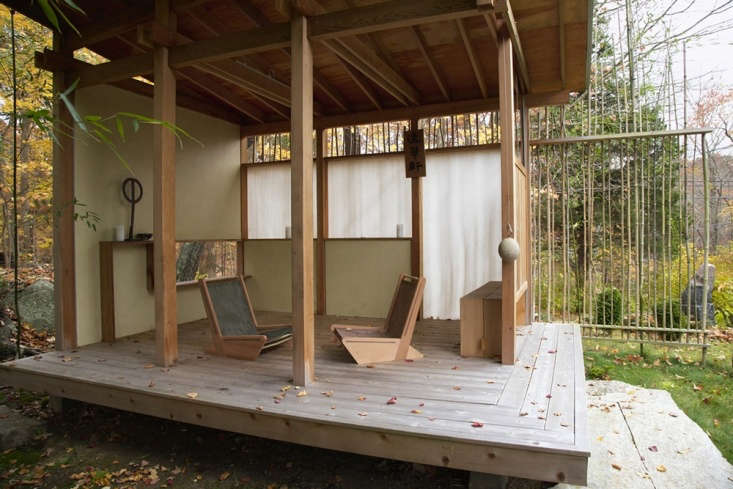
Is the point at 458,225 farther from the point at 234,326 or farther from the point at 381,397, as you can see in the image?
the point at 381,397

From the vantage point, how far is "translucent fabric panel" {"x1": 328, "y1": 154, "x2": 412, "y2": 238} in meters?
5.96

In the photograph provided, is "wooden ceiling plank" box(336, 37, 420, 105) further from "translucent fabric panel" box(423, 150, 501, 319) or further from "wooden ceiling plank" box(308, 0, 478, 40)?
"translucent fabric panel" box(423, 150, 501, 319)

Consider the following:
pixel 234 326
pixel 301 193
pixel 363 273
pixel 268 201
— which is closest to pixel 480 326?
pixel 301 193

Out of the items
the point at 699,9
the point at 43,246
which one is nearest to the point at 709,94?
the point at 699,9

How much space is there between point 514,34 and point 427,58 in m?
1.02

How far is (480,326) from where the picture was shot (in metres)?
3.90

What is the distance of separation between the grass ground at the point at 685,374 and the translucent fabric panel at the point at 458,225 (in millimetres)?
1798

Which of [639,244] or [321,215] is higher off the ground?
[321,215]

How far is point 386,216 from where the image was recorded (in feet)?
19.8

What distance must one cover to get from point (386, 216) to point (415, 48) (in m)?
2.19

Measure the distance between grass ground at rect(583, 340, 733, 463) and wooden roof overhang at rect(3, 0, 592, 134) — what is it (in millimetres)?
3252

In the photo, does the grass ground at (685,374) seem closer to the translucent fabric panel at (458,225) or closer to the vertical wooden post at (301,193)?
the translucent fabric panel at (458,225)

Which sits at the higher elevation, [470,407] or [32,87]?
[32,87]

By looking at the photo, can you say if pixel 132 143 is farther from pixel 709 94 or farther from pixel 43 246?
pixel 709 94
